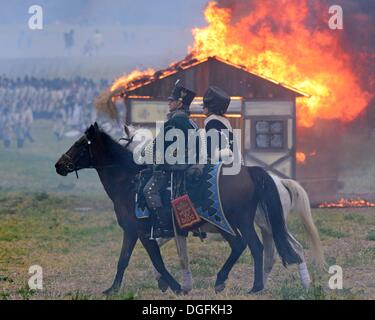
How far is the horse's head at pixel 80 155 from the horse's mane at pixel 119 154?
0.51ft

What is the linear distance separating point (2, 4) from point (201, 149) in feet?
270

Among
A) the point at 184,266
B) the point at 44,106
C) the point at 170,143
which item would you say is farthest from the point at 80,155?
→ the point at 44,106

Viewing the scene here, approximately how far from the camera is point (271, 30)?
25.6 m

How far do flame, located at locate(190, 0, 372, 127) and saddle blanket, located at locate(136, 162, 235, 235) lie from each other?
12.1 metres

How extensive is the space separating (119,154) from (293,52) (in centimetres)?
1464

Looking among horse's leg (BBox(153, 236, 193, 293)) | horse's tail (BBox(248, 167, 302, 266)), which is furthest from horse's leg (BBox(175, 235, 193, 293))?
horse's tail (BBox(248, 167, 302, 266))

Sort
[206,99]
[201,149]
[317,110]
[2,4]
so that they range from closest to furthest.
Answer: [201,149], [206,99], [317,110], [2,4]

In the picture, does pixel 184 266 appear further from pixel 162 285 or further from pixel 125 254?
pixel 125 254

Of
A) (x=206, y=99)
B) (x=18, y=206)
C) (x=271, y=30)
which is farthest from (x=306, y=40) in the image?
(x=206, y=99)

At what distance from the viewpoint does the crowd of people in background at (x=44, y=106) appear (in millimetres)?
49469

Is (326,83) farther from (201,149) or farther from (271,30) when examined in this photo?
(201,149)

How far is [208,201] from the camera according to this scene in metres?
10.8

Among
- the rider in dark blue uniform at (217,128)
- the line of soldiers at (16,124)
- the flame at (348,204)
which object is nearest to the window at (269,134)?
the flame at (348,204)

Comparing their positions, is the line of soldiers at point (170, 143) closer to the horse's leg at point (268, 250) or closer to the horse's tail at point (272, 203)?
the horse's tail at point (272, 203)
